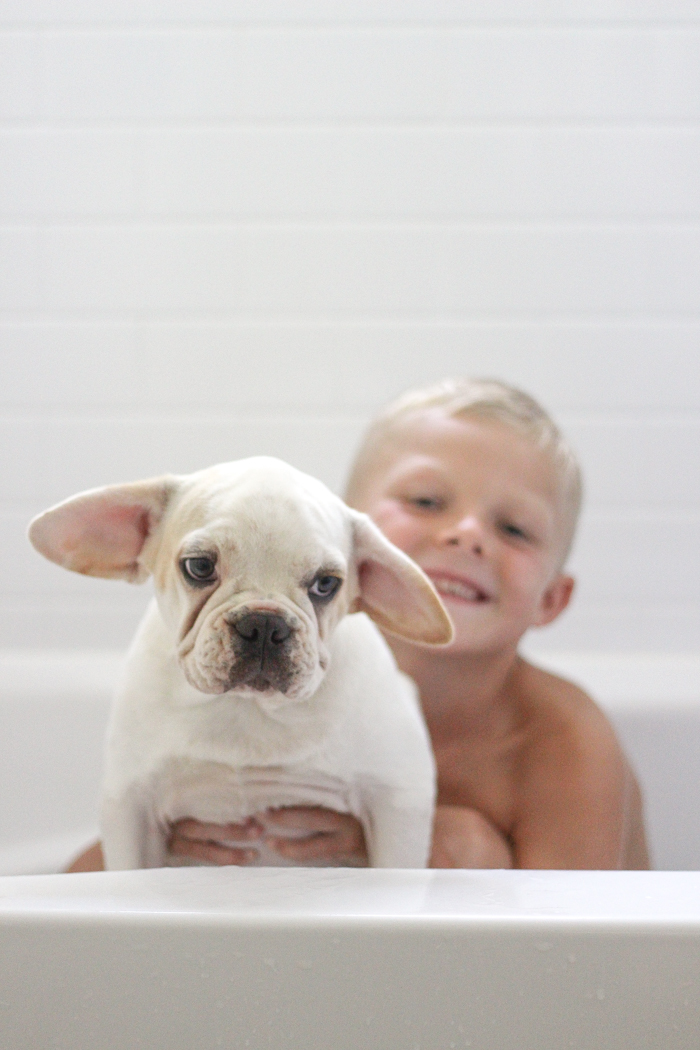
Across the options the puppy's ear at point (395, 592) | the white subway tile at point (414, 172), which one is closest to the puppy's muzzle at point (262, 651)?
the puppy's ear at point (395, 592)

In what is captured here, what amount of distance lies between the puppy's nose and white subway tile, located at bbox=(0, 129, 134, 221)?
4.57 ft

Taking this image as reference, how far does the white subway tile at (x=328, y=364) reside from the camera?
1827 mm

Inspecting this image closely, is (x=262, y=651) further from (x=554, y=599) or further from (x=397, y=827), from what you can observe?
(x=554, y=599)

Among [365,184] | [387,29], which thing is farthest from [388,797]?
[387,29]

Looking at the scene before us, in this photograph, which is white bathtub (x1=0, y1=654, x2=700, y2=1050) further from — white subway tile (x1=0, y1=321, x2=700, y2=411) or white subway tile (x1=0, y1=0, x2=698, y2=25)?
white subway tile (x1=0, y1=0, x2=698, y2=25)

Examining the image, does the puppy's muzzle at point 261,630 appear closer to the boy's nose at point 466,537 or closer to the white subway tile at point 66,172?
the boy's nose at point 466,537

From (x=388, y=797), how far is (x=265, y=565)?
0.22 meters

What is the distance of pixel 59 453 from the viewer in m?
1.85

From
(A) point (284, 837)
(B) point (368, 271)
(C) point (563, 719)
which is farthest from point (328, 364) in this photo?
(A) point (284, 837)

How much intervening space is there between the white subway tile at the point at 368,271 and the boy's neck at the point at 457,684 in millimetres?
805

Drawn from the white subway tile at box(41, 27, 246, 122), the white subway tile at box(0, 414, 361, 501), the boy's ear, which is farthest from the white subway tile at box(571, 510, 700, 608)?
the white subway tile at box(41, 27, 246, 122)

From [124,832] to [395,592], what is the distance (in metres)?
0.25

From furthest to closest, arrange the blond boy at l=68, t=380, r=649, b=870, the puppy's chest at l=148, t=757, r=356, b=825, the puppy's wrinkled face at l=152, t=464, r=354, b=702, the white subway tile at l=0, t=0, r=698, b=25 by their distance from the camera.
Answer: the white subway tile at l=0, t=0, r=698, b=25 → the blond boy at l=68, t=380, r=649, b=870 → the puppy's chest at l=148, t=757, r=356, b=825 → the puppy's wrinkled face at l=152, t=464, r=354, b=702

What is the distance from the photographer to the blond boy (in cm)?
109
